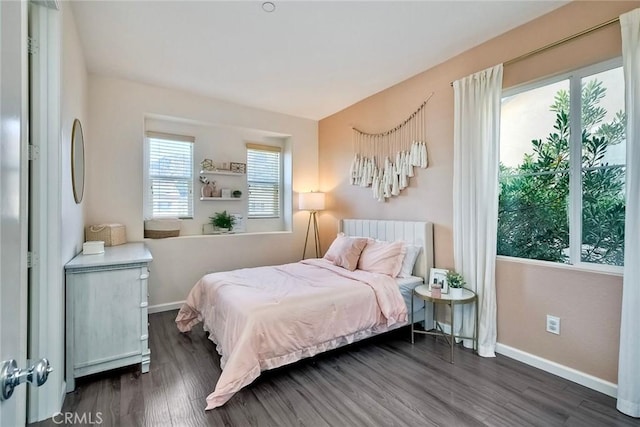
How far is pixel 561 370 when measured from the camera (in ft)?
7.52

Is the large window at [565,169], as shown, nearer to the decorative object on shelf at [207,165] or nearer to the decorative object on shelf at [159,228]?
the decorative object on shelf at [207,165]

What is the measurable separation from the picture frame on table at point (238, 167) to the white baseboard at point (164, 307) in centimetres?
201

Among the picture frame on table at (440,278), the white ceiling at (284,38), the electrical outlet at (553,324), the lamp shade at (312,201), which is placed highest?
the white ceiling at (284,38)

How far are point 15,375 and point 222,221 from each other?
3.87 m

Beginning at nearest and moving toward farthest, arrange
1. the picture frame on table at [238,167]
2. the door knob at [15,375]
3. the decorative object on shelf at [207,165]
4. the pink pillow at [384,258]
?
1. the door knob at [15,375]
2. the pink pillow at [384,258]
3. the decorative object on shelf at [207,165]
4. the picture frame on table at [238,167]

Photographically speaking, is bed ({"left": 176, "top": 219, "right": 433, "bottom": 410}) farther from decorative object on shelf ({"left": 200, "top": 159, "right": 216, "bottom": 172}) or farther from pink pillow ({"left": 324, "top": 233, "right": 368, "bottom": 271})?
decorative object on shelf ({"left": 200, "top": 159, "right": 216, "bottom": 172})

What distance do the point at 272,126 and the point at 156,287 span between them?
2789mm

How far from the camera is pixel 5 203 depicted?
61 cm

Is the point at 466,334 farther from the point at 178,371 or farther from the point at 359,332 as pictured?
the point at 178,371

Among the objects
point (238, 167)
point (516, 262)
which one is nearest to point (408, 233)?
point (516, 262)

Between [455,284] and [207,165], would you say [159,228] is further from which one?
[455,284]

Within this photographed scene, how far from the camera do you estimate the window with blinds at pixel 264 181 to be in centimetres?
484

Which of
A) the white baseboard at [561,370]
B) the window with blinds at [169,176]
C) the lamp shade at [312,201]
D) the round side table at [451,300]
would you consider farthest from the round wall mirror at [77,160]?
the white baseboard at [561,370]

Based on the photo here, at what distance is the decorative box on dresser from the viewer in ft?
6.92
